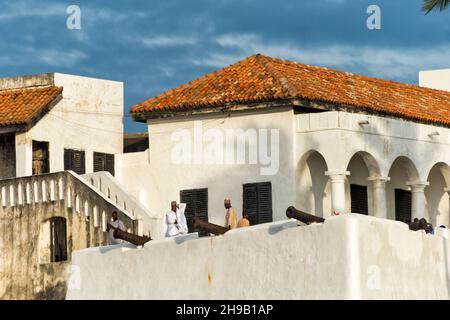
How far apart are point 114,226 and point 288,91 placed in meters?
6.52

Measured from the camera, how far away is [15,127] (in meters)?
46.8

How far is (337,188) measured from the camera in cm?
4378

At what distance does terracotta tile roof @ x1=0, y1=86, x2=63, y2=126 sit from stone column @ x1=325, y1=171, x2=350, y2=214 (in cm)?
871

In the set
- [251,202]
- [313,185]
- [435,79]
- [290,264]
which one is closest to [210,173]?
[251,202]

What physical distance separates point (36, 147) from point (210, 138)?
519 centimetres

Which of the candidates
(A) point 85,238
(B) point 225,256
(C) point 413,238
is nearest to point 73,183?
(A) point 85,238

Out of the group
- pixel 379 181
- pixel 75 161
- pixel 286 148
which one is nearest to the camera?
pixel 286 148

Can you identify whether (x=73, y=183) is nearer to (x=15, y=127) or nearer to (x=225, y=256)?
(x=15, y=127)

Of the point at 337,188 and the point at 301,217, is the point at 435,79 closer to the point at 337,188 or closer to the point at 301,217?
the point at 337,188

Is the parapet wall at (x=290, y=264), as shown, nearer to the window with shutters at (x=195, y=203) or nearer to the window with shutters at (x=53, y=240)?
the window with shutters at (x=53, y=240)

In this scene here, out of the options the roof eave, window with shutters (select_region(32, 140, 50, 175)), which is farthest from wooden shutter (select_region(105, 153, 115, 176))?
window with shutters (select_region(32, 140, 50, 175))

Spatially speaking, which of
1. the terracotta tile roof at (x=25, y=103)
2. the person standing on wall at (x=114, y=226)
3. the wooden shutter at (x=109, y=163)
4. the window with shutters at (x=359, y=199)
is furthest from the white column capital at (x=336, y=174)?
the terracotta tile roof at (x=25, y=103)

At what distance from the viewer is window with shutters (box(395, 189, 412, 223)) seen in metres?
48.3

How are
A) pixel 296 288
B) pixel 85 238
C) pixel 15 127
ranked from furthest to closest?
1. pixel 15 127
2. pixel 85 238
3. pixel 296 288
